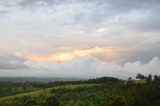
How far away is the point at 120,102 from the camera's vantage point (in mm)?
189375

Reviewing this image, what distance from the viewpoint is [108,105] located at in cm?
19450

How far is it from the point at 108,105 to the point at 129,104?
10.5 metres

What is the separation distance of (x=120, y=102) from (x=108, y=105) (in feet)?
25.6

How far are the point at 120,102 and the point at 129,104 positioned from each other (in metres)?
6.98

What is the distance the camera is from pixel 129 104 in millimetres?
194000
